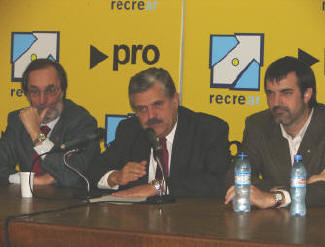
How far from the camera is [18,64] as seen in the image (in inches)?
189

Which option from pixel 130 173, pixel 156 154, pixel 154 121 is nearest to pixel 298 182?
pixel 156 154

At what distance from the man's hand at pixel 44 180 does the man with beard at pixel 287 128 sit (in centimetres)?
109

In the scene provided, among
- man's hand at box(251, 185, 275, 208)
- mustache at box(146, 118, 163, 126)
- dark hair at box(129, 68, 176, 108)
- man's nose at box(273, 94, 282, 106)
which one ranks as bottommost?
man's hand at box(251, 185, 275, 208)

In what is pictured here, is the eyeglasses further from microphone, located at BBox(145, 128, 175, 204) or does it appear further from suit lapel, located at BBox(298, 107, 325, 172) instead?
suit lapel, located at BBox(298, 107, 325, 172)

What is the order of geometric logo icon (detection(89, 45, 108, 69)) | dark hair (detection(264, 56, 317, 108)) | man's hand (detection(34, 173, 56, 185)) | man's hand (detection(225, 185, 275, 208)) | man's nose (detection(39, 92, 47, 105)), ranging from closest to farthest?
man's hand (detection(225, 185, 275, 208))
dark hair (detection(264, 56, 317, 108))
man's hand (detection(34, 173, 56, 185))
man's nose (detection(39, 92, 47, 105))
geometric logo icon (detection(89, 45, 108, 69))

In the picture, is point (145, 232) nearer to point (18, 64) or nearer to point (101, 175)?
point (101, 175)

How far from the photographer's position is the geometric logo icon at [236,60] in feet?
13.6

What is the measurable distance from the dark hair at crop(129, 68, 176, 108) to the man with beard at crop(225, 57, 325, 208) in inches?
18.5

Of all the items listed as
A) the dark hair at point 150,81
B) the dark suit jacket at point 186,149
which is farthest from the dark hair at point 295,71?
the dark hair at point 150,81

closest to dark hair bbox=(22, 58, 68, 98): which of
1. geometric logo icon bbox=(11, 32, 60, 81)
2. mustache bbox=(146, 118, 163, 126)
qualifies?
geometric logo icon bbox=(11, 32, 60, 81)

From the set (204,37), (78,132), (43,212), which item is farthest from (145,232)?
(204,37)

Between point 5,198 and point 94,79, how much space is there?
1814 millimetres

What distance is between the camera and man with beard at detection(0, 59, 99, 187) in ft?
12.2

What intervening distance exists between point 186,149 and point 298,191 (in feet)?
3.20
